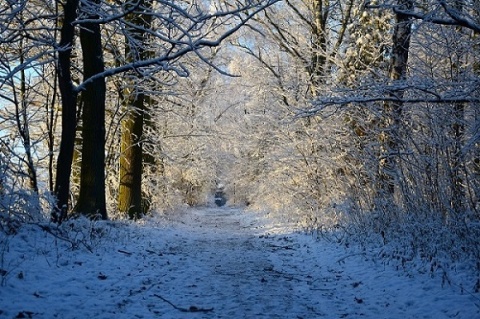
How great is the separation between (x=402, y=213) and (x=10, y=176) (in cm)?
600

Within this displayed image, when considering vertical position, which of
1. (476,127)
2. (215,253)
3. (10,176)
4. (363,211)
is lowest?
(215,253)

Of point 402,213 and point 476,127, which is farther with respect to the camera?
point 402,213

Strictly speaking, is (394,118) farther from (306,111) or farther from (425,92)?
(306,111)

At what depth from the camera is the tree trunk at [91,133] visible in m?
8.08

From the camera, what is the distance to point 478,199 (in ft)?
16.6

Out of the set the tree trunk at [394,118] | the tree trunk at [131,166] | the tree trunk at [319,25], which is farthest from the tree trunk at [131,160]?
the tree trunk at [394,118]

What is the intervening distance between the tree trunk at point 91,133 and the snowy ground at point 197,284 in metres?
1.37

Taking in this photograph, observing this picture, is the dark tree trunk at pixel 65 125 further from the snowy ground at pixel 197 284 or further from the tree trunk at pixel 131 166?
the tree trunk at pixel 131 166

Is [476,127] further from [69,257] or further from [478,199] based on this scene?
[69,257]

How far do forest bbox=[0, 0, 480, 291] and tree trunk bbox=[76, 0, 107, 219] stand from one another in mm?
39

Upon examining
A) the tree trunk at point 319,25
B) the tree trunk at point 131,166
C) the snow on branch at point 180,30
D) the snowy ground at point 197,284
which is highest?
the tree trunk at point 319,25

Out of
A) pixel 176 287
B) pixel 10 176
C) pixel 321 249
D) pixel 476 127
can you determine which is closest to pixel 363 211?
pixel 321 249

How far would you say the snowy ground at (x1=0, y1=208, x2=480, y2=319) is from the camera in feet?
12.2

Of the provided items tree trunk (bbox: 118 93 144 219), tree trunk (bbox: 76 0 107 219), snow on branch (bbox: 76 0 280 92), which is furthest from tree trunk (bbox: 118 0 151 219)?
snow on branch (bbox: 76 0 280 92)
